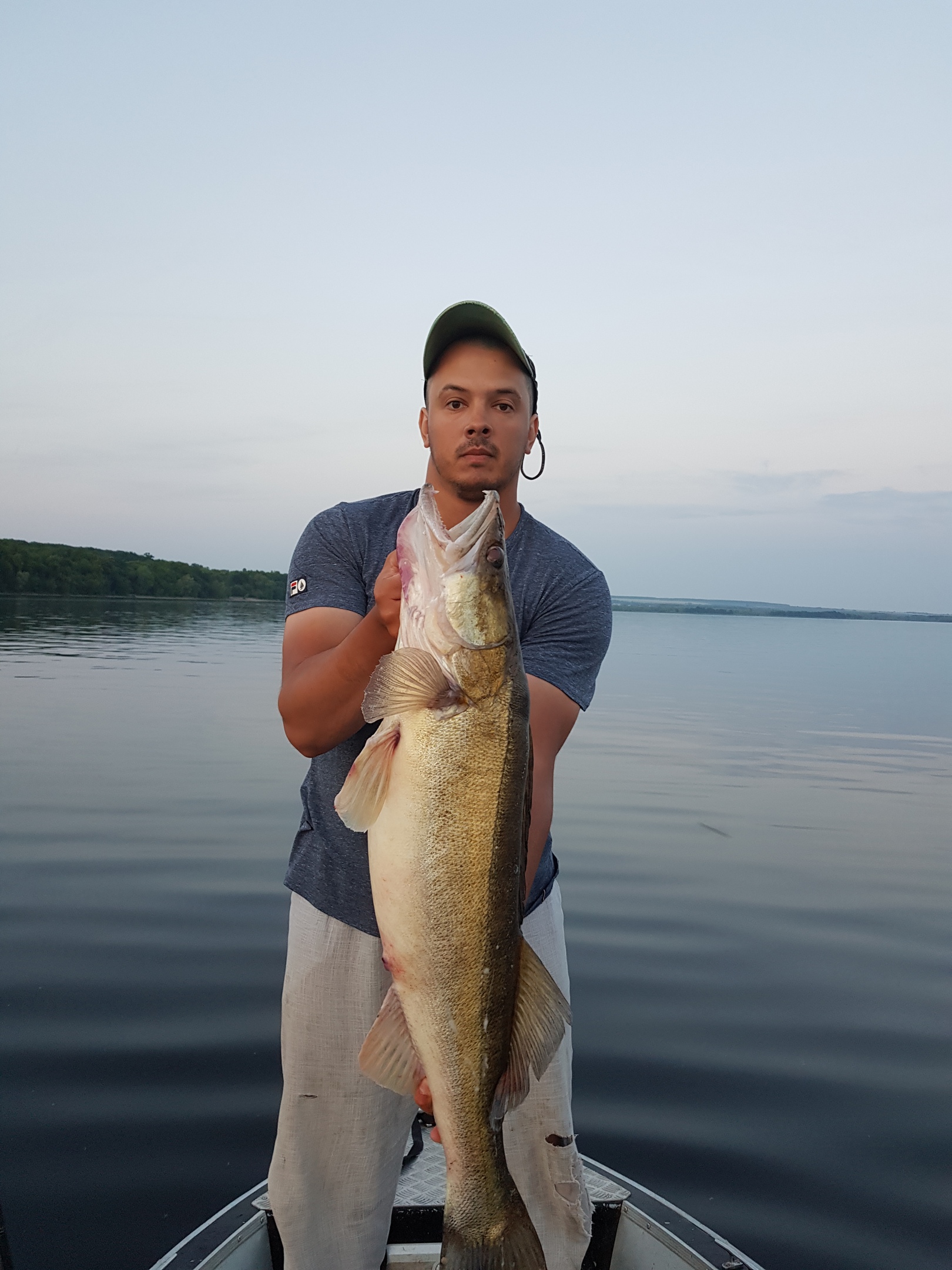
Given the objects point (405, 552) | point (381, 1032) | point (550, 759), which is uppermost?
point (405, 552)

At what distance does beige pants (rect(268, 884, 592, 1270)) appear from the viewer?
3.16 metres

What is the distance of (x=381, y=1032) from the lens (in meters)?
2.64

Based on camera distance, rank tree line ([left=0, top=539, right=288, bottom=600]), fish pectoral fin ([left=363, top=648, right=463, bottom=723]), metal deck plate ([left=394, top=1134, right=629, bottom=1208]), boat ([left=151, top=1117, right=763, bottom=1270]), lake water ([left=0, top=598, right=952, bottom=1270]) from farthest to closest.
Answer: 1. tree line ([left=0, top=539, right=288, bottom=600])
2. lake water ([left=0, top=598, right=952, bottom=1270])
3. metal deck plate ([left=394, top=1134, right=629, bottom=1208])
4. boat ([left=151, top=1117, right=763, bottom=1270])
5. fish pectoral fin ([left=363, top=648, right=463, bottom=723])

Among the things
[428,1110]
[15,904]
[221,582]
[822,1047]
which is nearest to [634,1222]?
[428,1110]

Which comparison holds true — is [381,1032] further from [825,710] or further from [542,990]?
[825,710]

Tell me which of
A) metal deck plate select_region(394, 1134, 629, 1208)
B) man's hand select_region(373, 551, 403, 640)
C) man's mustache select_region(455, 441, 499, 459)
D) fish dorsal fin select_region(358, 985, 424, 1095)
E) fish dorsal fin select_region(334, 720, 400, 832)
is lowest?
metal deck plate select_region(394, 1134, 629, 1208)

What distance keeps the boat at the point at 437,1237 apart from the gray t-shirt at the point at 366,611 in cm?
152

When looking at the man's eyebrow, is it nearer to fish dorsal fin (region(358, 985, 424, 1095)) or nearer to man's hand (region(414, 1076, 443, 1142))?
fish dorsal fin (region(358, 985, 424, 1095))

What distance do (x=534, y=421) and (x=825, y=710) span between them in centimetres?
2869

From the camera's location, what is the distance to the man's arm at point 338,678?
2520mm

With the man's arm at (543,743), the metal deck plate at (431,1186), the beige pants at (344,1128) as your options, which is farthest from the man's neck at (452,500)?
the metal deck plate at (431,1186)

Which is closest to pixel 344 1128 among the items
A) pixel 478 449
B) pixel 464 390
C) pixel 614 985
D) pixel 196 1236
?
pixel 196 1236

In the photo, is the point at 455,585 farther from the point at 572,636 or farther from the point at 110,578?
the point at 110,578

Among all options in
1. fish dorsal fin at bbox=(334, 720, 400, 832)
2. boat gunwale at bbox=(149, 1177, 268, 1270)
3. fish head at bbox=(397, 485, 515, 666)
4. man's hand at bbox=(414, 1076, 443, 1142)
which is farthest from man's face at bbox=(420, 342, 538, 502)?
boat gunwale at bbox=(149, 1177, 268, 1270)
